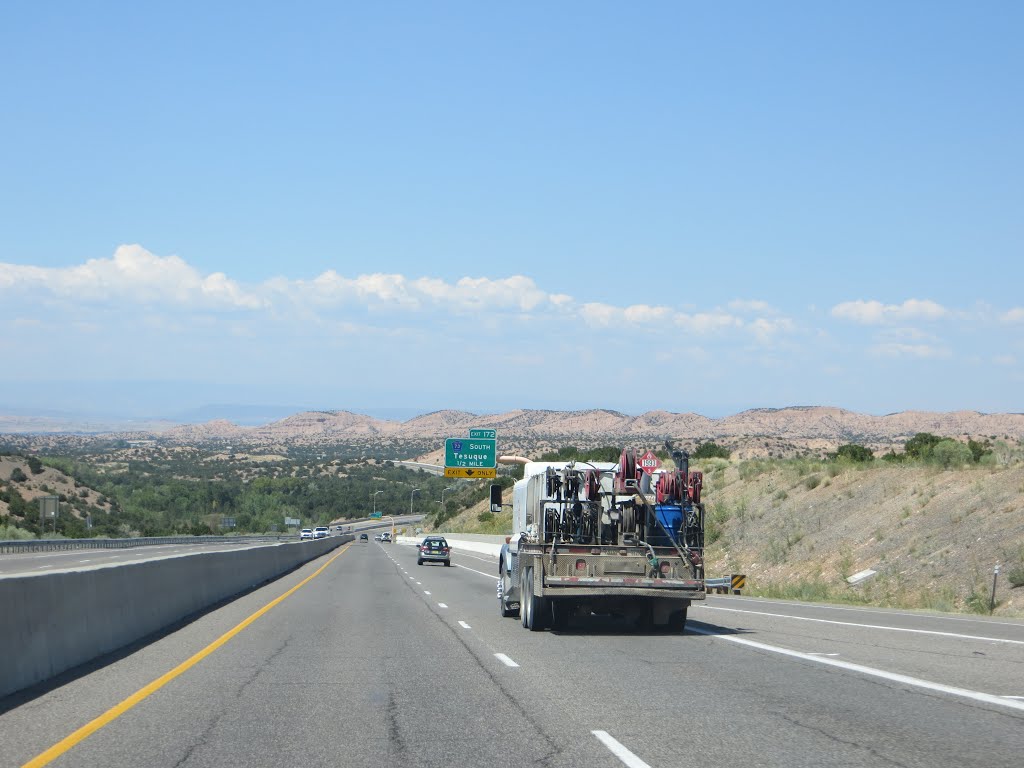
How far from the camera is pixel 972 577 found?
33188 mm

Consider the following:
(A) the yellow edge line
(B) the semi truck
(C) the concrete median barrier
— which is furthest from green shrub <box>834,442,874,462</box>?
(A) the yellow edge line

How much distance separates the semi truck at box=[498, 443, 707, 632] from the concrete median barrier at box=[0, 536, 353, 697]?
6.17 meters

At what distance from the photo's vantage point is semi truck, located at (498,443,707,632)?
1967cm

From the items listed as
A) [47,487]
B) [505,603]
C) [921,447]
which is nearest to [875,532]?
[921,447]

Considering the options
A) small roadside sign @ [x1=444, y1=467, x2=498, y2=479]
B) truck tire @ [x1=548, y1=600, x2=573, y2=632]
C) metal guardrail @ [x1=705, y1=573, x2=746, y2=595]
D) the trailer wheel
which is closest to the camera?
the trailer wheel

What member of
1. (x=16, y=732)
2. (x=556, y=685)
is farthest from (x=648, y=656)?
(x=16, y=732)

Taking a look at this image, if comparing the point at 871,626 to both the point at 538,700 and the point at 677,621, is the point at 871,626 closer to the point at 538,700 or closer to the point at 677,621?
the point at 677,621

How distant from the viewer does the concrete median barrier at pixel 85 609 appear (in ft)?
41.1

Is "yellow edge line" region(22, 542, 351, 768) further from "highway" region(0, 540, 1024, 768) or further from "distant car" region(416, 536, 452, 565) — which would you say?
"distant car" region(416, 536, 452, 565)

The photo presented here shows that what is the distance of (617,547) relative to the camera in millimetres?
19953

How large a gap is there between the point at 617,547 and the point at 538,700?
7948 millimetres

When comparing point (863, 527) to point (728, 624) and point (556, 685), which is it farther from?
point (556, 685)

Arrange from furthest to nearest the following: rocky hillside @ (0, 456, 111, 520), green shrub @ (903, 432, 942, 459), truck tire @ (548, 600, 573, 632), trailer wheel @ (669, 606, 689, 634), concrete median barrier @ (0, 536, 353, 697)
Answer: rocky hillside @ (0, 456, 111, 520) → green shrub @ (903, 432, 942, 459) → truck tire @ (548, 600, 573, 632) → trailer wheel @ (669, 606, 689, 634) → concrete median barrier @ (0, 536, 353, 697)

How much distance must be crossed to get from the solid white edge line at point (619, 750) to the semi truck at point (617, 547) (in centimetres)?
954
